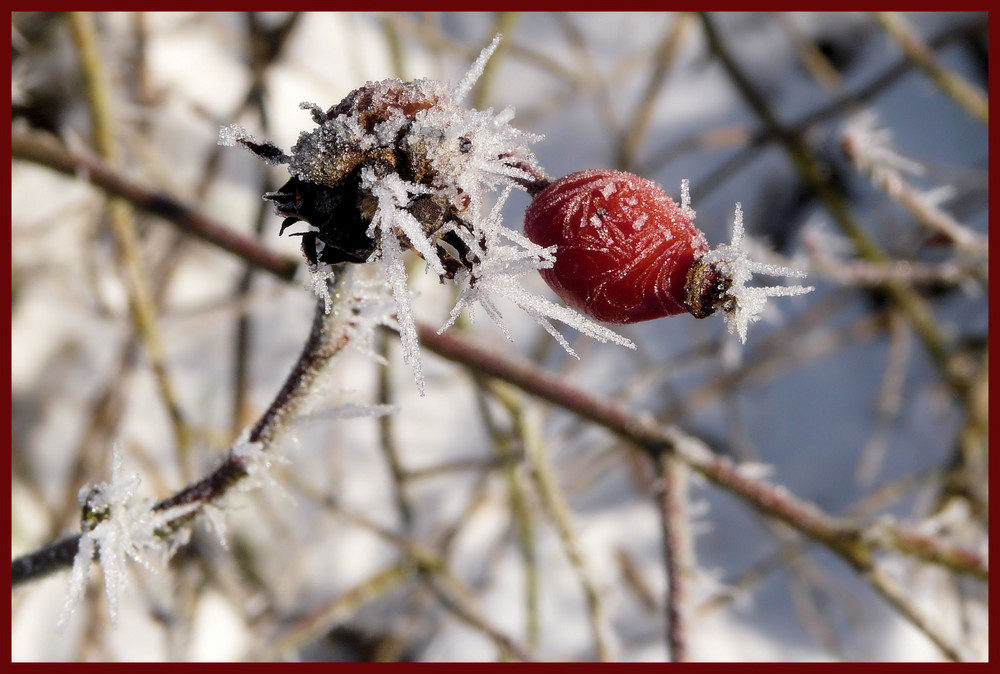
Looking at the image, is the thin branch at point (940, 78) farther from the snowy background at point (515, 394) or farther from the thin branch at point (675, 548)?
the thin branch at point (675, 548)

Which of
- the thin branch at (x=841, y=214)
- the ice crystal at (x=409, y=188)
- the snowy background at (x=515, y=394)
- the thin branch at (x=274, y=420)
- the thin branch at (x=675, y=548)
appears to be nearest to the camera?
the ice crystal at (x=409, y=188)

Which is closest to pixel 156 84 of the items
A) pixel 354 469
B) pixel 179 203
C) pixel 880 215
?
pixel 179 203

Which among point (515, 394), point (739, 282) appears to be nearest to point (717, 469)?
point (515, 394)

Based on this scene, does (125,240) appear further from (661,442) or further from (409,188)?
(409,188)

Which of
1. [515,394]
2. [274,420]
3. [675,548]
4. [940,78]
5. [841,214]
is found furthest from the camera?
[841,214]

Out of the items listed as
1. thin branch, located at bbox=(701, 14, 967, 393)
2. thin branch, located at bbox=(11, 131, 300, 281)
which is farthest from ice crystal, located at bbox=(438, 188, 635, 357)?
thin branch, located at bbox=(701, 14, 967, 393)

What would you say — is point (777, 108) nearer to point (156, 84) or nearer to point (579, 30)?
point (579, 30)

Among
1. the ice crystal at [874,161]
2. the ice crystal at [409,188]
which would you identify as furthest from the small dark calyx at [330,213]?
the ice crystal at [874,161]
